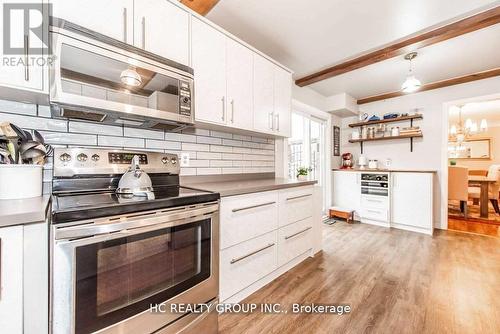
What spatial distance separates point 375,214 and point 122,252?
3896mm

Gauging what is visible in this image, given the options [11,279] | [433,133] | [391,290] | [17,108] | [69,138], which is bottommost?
[391,290]

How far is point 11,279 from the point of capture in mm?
725

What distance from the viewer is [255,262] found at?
173 centimetres

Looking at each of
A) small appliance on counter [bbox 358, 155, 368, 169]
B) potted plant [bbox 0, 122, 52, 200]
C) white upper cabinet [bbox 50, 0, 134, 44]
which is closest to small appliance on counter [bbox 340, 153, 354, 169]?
small appliance on counter [bbox 358, 155, 368, 169]

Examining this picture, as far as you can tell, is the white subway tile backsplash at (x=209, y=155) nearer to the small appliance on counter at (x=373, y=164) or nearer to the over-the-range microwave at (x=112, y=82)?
the over-the-range microwave at (x=112, y=82)

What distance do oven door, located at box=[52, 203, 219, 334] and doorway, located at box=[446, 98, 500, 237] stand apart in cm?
431

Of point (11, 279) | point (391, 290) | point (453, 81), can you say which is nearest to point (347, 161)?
point (453, 81)

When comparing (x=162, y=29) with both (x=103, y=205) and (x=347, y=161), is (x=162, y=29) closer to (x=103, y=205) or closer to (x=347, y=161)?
(x=103, y=205)

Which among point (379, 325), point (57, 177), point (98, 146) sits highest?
point (98, 146)

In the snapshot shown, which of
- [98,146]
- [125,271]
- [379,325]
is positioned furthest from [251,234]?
[98,146]

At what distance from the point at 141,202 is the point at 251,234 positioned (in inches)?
36.5

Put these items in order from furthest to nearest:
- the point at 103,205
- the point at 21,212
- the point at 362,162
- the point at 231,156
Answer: the point at 362,162
the point at 231,156
the point at 103,205
the point at 21,212

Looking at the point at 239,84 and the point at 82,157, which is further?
the point at 239,84

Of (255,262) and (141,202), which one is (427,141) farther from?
(141,202)
